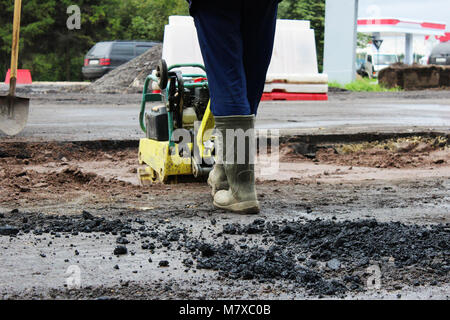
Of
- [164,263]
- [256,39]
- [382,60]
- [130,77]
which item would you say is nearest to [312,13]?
[382,60]

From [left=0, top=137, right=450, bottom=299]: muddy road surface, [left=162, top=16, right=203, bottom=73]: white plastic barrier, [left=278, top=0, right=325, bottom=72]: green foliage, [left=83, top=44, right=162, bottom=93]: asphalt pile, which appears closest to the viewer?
[left=0, top=137, right=450, bottom=299]: muddy road surface

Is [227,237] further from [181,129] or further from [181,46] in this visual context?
[181,46]

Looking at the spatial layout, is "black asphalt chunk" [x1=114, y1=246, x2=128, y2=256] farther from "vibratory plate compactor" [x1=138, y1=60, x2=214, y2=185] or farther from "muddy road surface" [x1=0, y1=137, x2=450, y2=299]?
"vibratory plate compactor" [x1=138, y1=60, x2=214, y2=185]

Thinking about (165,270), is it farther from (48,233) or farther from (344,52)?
(344,52)

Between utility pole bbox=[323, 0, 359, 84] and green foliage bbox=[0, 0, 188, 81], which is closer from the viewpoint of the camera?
utility pole bbox=[323, 0, 359, 84]

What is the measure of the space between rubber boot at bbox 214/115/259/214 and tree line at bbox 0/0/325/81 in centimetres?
3122

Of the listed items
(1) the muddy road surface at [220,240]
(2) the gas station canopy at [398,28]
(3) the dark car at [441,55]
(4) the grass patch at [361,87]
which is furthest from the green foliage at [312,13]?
(1) the muddy road surface at [220,240]

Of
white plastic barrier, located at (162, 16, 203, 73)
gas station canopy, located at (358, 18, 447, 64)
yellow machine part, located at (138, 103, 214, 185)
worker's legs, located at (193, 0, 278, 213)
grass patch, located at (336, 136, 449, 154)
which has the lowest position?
grass patch, located at (336, 136, 449, 154)

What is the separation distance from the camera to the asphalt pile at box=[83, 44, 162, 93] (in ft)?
66.6

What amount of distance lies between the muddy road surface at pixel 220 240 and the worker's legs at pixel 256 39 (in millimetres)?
754

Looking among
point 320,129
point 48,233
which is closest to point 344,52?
point 320,129

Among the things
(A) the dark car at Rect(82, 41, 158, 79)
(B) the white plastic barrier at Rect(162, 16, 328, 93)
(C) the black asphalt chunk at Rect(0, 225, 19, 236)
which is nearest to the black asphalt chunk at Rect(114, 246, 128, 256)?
(C) the black asphalt chunk at Rect(0, 225, 19, 236)

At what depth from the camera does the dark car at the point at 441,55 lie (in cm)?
3338

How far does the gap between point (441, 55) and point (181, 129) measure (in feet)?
104
